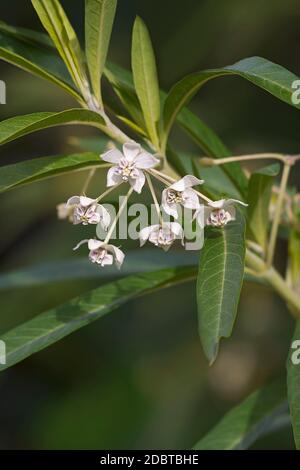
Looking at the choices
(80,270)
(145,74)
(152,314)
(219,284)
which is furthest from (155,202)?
(152,314)

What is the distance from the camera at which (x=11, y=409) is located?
11.2 feet

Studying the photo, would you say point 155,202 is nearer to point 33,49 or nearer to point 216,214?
point 216,214

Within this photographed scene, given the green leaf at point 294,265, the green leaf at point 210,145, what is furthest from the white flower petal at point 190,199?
the green leaf at point 294,265

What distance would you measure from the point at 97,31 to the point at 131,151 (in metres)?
0.22

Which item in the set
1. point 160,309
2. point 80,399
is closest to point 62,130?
point 160,309

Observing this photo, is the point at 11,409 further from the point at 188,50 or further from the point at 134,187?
the point at 134,187

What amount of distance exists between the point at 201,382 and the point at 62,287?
676mm

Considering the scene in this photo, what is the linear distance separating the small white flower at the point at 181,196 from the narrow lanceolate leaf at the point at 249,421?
0.55 m

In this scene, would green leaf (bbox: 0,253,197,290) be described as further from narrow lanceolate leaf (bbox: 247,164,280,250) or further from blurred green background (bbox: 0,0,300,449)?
blurred green background (bbox: 0,0,300,449)

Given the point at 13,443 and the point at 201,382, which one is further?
the point at 13,443

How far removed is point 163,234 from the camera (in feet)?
3.56

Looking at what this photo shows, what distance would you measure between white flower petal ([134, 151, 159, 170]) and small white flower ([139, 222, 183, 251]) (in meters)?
0.09

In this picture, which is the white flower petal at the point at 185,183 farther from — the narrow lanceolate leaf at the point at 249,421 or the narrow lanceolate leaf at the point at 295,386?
the narrow lanceolate leaf at the point at 249,421

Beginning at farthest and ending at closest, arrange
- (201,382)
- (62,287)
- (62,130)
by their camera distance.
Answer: (62,130) → (62,287) → (201,382)
